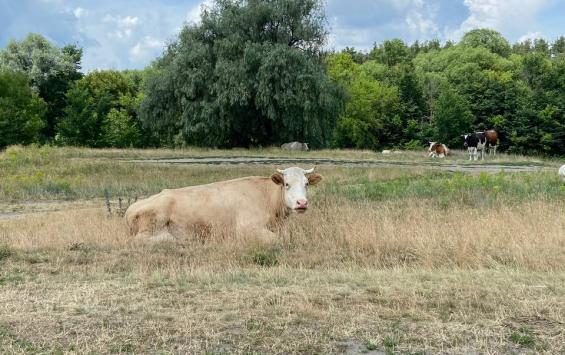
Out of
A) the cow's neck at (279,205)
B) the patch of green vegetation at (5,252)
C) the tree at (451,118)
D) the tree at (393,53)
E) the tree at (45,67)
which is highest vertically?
the tree at (393,53)

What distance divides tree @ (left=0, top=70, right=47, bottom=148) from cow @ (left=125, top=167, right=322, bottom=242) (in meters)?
58.3

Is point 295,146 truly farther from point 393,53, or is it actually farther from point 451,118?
point 393,53

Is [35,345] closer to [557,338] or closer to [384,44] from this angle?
[557,338]

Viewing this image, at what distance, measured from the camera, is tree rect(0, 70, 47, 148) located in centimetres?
6400

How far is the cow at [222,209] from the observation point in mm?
12078

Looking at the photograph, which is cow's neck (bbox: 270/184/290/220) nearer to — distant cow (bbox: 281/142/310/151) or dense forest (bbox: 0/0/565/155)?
dense forest (bbox: 0/0/565/155)

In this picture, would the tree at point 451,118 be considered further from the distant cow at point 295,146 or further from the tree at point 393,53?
the tree at point 393,53

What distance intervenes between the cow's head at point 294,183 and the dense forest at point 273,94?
31.6 metres

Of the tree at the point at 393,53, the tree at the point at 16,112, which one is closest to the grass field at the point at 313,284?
the tree at the point at 16,112

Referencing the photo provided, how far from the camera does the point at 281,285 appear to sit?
25.0ft

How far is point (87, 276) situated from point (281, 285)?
2990 millimetres

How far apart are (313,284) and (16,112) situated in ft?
214

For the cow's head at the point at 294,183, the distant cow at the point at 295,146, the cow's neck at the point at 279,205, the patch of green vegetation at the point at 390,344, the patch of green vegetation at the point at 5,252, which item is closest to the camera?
the patch of green vegetation at the point at 390,344

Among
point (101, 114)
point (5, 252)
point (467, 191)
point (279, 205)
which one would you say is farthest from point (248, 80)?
point (101, 114)
